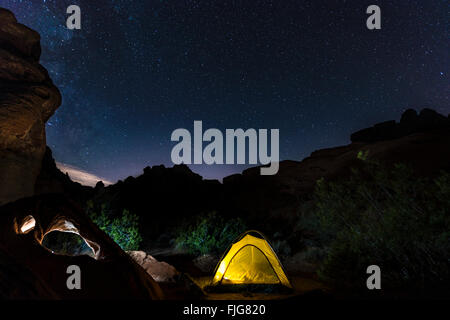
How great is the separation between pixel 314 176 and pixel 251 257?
85.8ft

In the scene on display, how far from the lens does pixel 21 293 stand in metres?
2.57

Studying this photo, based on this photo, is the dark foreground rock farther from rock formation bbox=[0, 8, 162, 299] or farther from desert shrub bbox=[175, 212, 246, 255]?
desert shrub bbox=[175, 212, 246, 255]

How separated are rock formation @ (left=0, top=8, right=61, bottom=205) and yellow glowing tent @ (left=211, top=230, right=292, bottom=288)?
49.9 feet

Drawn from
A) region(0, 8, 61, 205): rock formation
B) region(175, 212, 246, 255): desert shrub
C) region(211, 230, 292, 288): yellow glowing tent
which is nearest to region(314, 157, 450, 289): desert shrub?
region(211, 230, 292, 288): yellow glowing tent

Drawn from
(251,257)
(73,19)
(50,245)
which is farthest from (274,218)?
(73,19)

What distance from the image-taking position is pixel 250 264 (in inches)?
377

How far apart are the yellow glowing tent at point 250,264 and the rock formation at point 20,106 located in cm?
1522

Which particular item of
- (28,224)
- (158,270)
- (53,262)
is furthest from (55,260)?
(158,270)

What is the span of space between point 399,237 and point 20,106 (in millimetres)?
20192

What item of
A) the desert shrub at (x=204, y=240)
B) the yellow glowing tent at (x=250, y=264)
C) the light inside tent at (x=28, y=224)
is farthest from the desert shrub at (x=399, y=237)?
the desert shrub at (x=204, y=240)

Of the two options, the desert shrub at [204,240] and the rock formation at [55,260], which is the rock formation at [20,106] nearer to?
the desert shrub at [204,240]

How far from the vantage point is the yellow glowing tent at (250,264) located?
9.12m

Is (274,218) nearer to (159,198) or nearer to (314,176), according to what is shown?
(314,176)

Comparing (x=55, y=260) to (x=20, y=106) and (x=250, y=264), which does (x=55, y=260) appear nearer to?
(x=250, y=264)
